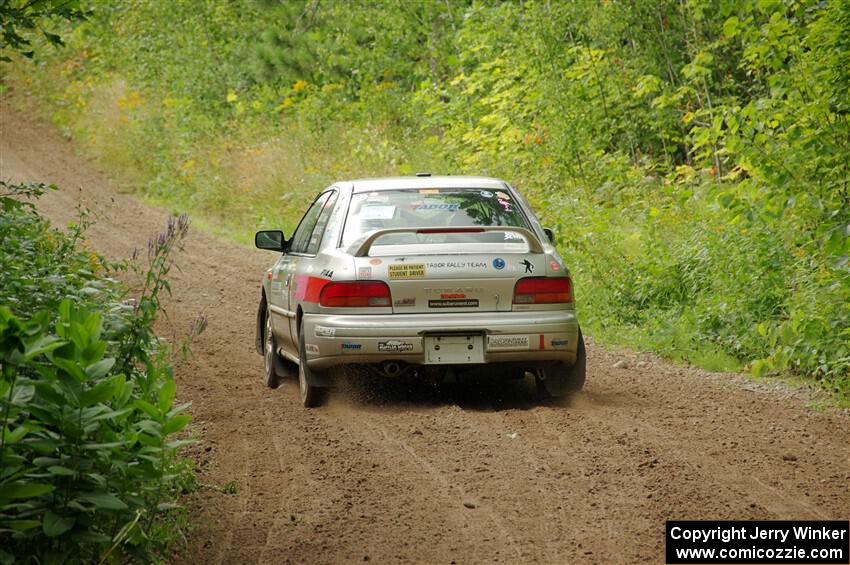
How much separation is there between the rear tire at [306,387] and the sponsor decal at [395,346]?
64cm

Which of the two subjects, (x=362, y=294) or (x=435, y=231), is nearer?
(x=362, y=294)

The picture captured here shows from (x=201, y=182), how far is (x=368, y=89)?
4177mm

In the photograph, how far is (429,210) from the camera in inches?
348

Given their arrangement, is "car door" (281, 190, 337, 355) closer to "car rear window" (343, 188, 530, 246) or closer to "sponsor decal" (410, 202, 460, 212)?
"car rear window" (343, 188, 530, 246)

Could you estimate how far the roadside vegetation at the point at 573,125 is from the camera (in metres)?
10.0

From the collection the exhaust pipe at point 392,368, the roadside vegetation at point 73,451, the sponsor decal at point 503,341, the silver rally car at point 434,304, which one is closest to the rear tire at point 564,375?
the silver rally car at point 434,304

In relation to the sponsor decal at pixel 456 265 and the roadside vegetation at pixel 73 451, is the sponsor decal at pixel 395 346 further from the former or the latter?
the roadside vegetation at pixel 73 451

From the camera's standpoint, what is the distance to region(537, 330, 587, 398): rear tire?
855 centimetres

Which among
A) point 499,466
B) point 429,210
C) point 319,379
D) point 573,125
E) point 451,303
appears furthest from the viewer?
point 573,125

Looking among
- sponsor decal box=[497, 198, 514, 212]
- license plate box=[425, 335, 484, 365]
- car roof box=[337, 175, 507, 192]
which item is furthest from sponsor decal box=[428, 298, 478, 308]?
car roof box=[337, 175, 507, 192]

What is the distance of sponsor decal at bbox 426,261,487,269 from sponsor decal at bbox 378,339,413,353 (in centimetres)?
54

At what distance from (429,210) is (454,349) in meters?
1.25

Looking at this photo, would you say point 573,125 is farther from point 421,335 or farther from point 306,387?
point 421,335

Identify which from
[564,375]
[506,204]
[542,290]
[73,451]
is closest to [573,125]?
[506,204]
